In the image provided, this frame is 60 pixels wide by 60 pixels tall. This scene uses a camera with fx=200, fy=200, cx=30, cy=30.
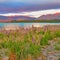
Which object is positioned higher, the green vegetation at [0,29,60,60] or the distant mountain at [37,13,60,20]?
the distant mountain at [37,13,60,20]

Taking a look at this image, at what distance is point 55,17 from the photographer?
3518 mm

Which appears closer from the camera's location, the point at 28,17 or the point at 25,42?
the point at 25,42

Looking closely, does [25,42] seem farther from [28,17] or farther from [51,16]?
[51,16]

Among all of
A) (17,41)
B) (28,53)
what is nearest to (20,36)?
(17,41)

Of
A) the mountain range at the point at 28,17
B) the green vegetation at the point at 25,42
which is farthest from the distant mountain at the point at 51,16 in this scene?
the green vegetation at the point at 25,42

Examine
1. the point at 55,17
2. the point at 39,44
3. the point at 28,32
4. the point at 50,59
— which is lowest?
the point at 50,59

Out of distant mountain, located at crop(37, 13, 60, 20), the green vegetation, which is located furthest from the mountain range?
the green vegetation

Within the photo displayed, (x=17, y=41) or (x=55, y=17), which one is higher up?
(x=55, y=17)

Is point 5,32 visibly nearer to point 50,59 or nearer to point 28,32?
point 28,32

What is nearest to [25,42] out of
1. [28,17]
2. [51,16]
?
[28,17]

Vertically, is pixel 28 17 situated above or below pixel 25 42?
above

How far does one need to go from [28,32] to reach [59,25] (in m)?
0.55

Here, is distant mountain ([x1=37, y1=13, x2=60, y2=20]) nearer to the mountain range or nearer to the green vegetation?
the mountain range

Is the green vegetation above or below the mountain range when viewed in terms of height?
below
